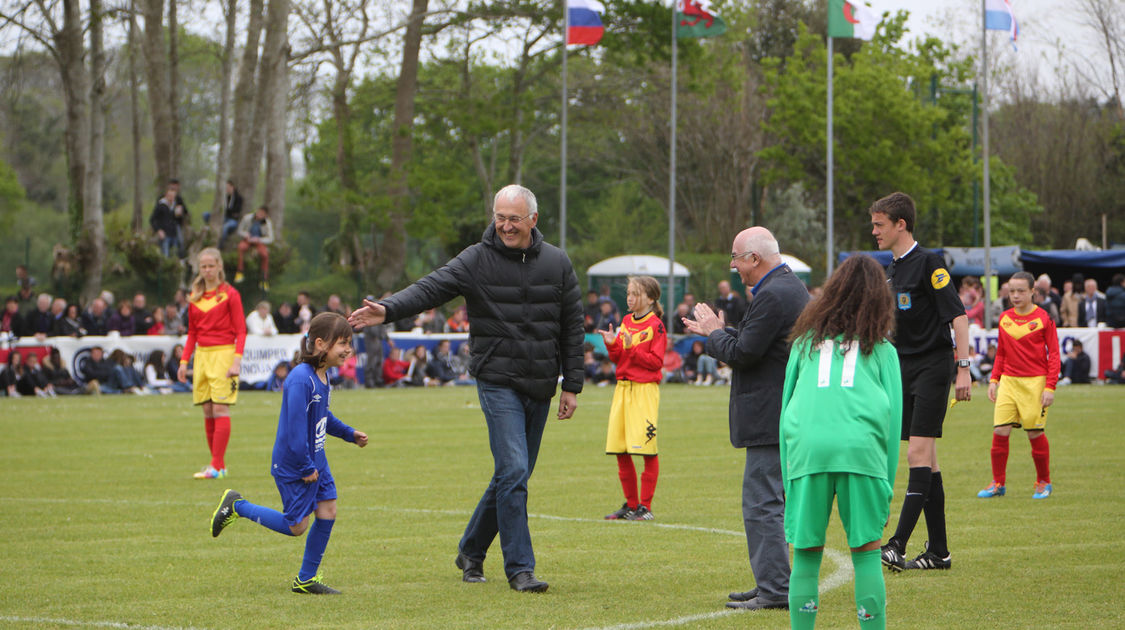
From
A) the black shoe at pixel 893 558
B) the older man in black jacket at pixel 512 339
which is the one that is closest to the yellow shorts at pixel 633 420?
the black shoe at pixel 893 558

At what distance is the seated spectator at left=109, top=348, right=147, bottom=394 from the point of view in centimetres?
2722

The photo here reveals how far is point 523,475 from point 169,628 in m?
2.10

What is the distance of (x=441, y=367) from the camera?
30594 mm

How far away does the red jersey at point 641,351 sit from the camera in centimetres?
1113

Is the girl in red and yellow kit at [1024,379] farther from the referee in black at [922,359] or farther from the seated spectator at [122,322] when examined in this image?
the seated spectator at [122,322]

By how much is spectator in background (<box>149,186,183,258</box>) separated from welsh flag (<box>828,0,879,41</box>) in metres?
18.3

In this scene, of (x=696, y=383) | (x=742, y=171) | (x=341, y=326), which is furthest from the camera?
(x=742, y=171)

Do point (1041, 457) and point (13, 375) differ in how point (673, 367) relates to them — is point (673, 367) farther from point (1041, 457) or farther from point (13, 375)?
point (1041, 457)

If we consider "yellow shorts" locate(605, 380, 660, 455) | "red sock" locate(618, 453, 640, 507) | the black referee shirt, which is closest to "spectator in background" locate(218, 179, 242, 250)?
"yellow shorts" locate(605, 380, 660, 455)

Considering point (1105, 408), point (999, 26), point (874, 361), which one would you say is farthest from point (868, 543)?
point (999, 26)

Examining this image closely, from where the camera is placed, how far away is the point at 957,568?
815cm

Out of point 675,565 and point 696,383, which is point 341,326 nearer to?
point 675,565

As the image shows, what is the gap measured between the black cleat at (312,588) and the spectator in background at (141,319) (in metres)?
22.4

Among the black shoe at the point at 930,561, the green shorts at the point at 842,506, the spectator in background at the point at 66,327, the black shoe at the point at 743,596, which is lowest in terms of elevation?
the black shoe at the point at 930,561
